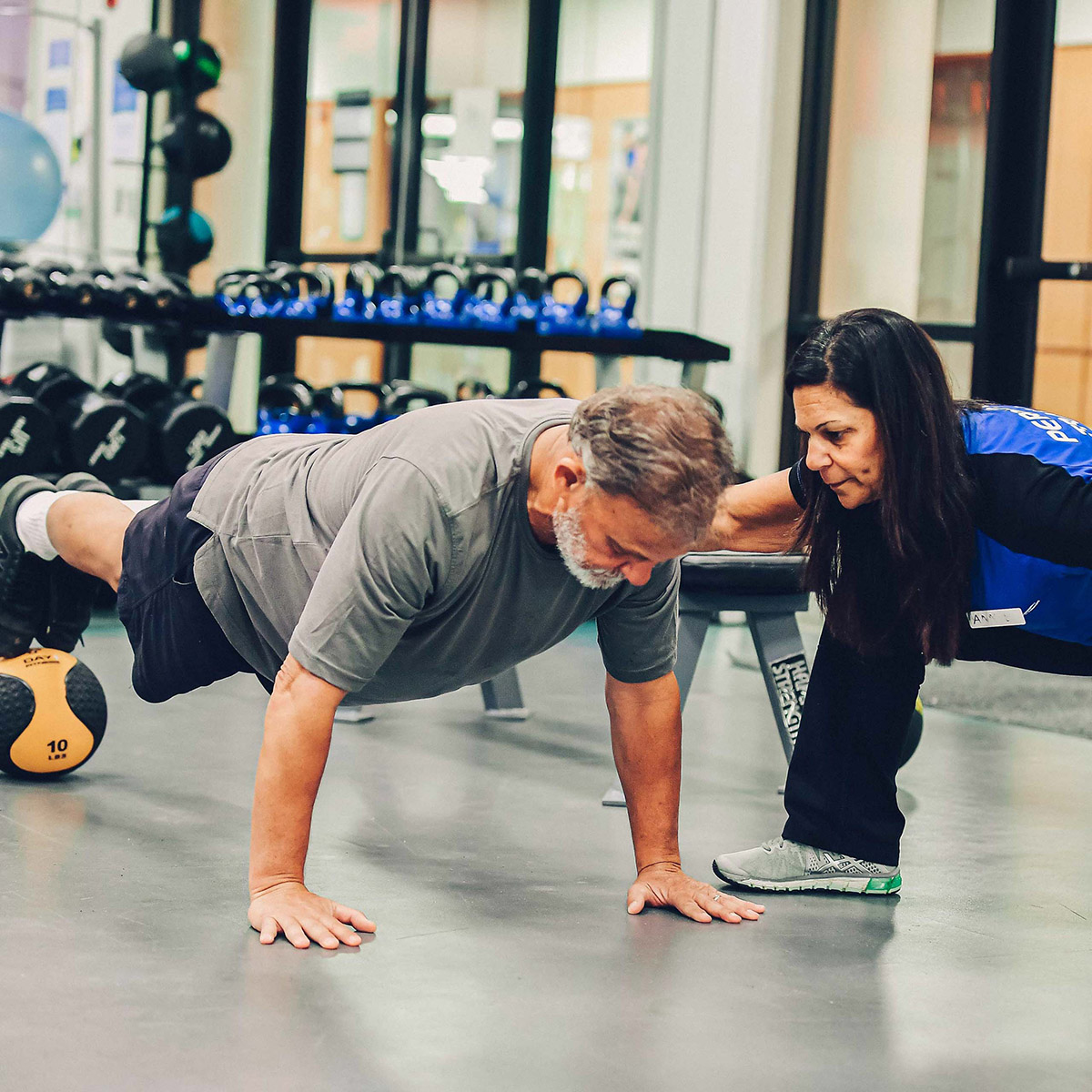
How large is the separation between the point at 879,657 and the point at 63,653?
136 centimetres

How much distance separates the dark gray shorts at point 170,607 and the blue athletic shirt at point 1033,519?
3.26 ft

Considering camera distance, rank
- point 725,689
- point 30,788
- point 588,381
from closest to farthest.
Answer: point 30,788 → point 725,689 → point 588,381

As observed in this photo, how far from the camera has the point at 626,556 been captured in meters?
1.53

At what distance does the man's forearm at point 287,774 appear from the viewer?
1.57m

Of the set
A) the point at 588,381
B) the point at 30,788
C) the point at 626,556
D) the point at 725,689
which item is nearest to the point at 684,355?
the point at 725,689

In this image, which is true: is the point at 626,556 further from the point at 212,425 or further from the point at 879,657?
the point at 212,425

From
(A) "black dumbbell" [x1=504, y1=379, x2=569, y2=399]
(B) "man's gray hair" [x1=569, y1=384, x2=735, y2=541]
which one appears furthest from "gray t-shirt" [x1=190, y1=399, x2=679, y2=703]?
(A) "black dumbbell" [x1=504, y1=379, x2=569, y2=399]

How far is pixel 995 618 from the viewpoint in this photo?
1.89 m

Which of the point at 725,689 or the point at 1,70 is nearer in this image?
the point at 725,689

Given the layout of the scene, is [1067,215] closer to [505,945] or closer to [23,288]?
[23,288]

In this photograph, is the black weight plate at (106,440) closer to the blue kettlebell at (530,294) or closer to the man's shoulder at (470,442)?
the blue kettlebell at (530,294)

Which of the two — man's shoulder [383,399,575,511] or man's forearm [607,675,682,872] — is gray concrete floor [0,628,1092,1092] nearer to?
man's forearm [607,675,682,872]

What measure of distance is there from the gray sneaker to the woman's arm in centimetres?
47

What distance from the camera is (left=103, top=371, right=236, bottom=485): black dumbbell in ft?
14.5
